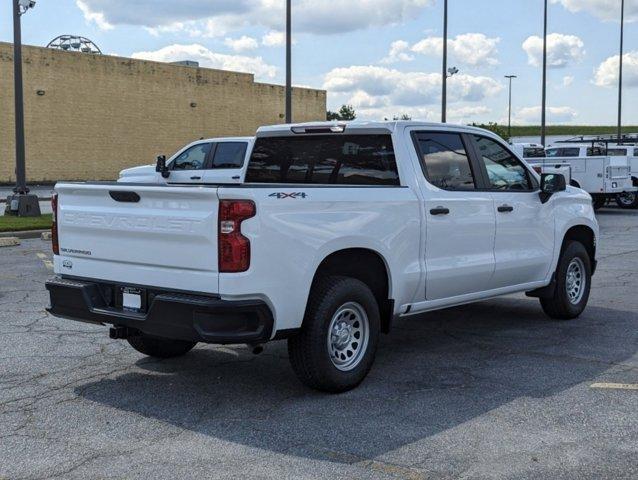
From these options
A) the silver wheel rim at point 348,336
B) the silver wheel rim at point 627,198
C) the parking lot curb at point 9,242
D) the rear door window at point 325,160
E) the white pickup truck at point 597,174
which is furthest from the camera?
the silver wheel rim at point 627,198

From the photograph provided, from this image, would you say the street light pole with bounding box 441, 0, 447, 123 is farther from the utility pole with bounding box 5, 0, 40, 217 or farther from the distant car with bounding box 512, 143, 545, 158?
the utility pole with bounding box 5, 0, 40, 217

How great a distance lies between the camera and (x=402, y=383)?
20.9 feet

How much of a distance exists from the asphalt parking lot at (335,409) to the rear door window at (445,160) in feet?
4.77

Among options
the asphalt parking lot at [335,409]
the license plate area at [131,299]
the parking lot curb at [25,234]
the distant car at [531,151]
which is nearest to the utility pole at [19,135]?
the parking lot curb at [25,234]

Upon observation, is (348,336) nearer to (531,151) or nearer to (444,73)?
(531,151)

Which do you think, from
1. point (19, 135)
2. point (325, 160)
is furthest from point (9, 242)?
point (325, 160)

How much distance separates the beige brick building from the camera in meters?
42.0

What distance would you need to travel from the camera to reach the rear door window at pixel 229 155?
18.8 meters

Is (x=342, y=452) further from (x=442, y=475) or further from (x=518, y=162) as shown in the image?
(x=518, y=162)

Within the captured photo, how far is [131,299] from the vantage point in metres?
5.86

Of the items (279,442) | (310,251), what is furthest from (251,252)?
(279,442)

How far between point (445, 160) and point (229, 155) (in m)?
12.3

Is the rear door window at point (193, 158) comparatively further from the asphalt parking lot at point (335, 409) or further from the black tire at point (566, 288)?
the black tire at point (566, 288)

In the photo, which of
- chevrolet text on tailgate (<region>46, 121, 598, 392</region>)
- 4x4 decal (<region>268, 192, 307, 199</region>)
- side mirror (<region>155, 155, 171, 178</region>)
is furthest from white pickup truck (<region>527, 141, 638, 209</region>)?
4x4 decal (<region>268, 192, 307, 199</region>)
